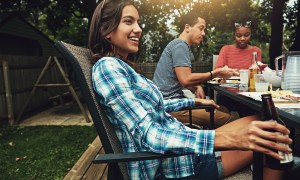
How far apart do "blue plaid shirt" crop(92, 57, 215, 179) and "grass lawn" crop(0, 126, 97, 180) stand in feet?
9.14

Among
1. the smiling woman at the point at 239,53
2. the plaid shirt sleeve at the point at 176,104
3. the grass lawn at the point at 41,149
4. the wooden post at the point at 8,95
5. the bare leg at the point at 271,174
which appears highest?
the smiling woman at the point at 239,53

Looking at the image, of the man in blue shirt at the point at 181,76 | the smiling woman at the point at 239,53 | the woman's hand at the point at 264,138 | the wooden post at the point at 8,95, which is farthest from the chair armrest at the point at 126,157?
the wooden post at the point at 8,95

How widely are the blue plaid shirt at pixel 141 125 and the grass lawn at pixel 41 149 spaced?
278 centimetres

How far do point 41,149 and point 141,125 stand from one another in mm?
4404

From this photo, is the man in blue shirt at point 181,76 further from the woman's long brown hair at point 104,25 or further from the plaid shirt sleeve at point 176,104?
the woman's long brown hair at point 104,25

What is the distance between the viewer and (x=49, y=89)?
962 cm

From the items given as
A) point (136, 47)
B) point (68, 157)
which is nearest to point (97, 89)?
point (136, 47)

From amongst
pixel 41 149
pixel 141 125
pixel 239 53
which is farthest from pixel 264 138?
pixel 41 149

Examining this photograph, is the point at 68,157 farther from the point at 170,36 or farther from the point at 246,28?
the point at 170,36

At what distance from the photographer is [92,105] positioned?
1.38m

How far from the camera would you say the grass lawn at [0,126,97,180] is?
4.19 m

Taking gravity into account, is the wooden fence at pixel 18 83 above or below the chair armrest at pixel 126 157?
below

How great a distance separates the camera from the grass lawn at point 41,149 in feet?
13.7

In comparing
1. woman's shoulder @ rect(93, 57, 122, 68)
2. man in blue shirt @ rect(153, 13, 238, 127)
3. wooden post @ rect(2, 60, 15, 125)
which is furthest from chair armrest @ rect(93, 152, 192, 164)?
wooden post @ rect(2, 60, 15, 125)
